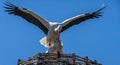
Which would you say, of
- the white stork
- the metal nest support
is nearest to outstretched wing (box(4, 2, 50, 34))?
the white stork

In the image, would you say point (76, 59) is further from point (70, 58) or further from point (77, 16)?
point (77, 16)

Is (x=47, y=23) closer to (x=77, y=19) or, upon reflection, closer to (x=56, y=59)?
(x=77, y=19)

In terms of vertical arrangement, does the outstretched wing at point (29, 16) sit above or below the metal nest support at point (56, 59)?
above

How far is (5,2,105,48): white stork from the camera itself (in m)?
26.4

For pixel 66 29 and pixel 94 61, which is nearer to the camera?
pixel 94 61

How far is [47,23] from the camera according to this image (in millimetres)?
26719

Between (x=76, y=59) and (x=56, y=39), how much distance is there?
280 cm

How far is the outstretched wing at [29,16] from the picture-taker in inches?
1060

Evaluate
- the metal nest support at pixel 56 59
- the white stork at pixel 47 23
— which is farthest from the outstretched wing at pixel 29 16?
the metal nest support at pixel 56 59

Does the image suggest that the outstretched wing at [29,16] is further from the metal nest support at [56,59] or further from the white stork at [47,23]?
the metal nest support at [56,59]

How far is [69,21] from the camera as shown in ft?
89.2

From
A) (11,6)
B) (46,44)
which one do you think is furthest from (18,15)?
(46,44)

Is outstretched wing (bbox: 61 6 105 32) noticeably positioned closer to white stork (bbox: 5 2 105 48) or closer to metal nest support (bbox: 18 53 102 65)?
white stork (bbox: 5 2 105 48)

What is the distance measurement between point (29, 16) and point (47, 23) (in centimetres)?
128
